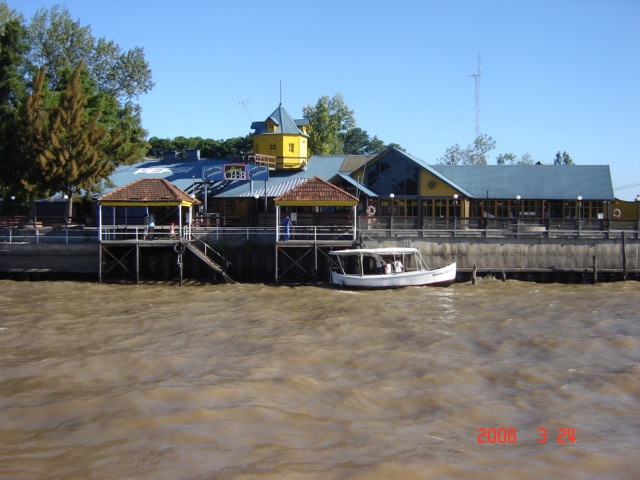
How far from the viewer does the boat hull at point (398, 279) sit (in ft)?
90.7

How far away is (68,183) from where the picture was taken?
3603 centimetres

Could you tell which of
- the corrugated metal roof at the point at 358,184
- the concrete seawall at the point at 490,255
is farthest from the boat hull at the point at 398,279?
the corrugated metal roof at the point at 358,184

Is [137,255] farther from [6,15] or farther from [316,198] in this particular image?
[6,15]

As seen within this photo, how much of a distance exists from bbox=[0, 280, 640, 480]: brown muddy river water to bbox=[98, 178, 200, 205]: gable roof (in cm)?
863

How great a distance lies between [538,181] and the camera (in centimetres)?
4209

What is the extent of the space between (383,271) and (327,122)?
38.6 meters

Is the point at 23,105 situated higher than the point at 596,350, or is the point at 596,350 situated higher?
the point at 23,105

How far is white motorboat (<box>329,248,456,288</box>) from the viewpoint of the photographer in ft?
90.9

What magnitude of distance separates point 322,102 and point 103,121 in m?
30.2

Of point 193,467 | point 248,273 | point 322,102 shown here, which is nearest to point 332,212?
point 248,273

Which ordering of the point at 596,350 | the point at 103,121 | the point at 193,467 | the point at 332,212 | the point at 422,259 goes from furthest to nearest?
the point at 103,121, the point at 332,212, the point at 422,259, the point at 596,350, the point at 193,467

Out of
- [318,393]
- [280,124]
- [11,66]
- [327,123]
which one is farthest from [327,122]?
[318,393]

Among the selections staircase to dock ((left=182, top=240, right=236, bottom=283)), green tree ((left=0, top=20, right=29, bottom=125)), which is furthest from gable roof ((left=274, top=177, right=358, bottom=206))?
green tree ((left=0, top=20, right=29, bottom=125))

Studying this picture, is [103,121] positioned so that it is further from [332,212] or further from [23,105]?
[332,212]
